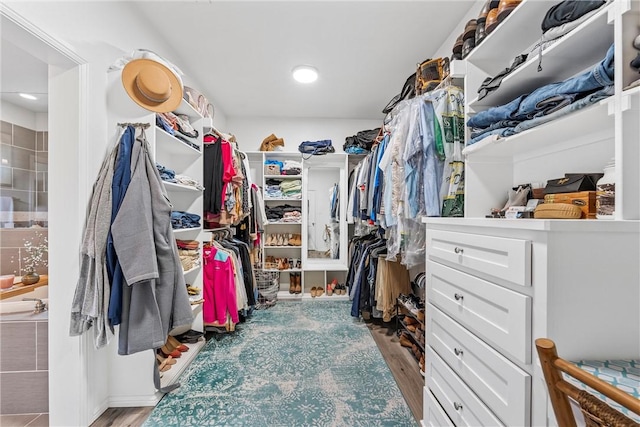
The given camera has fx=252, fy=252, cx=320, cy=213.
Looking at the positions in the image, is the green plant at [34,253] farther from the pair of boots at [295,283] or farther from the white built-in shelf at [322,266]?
the white built-in shelf at [322,266]

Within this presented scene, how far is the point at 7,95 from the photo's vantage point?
89.2 inches

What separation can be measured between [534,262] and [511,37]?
111 centimetres

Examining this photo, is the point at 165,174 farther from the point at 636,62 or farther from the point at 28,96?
the point at 636,62

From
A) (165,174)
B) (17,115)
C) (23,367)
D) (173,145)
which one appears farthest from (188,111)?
(23,367)

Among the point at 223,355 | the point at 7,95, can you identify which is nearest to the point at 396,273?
the point at 223,355

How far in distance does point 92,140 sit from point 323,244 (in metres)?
2.84

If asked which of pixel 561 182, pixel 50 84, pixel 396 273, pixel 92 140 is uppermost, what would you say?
pixel 50 84

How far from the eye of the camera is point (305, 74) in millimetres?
2406

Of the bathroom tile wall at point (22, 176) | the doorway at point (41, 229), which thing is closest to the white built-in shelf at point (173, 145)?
the doorway at point (41, 229)

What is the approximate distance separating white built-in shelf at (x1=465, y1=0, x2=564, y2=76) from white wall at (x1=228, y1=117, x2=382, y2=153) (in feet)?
7.68

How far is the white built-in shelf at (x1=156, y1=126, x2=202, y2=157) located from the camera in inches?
68.4

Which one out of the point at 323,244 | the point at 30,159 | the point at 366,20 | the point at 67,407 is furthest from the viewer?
the point at 323,244

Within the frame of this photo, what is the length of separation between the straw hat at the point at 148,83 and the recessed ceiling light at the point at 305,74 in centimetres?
117

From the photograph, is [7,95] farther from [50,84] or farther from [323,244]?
[323,244]
